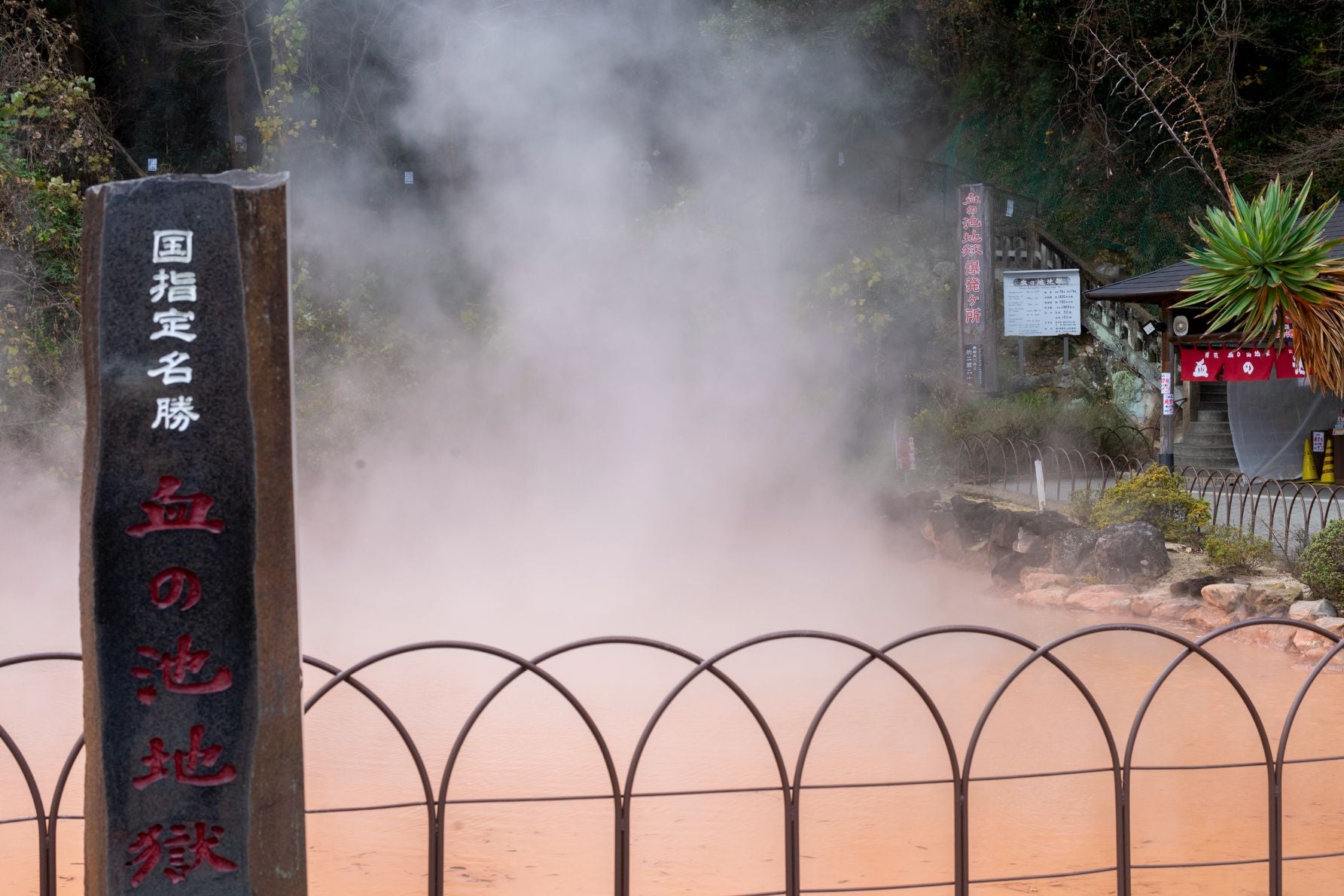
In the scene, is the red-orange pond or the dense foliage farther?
the dense foliage

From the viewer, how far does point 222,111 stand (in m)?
14.9

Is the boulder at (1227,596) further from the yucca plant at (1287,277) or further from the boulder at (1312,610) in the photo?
the yucca plant at (1287,277)

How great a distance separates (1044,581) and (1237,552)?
1267 mm

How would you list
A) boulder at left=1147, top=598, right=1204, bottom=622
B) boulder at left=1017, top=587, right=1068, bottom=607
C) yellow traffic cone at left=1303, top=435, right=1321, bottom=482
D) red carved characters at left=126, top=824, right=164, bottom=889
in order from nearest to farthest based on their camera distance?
red carved characters at left=126, top=824, right=164, bottom=889
boulder at left=1147, top=598, right=1204, bottom=622
boulder at left=1017, top=587, right=1068, bottom=607
yellow traffic cone at left=1303, top=435, right=1321, bottom=482

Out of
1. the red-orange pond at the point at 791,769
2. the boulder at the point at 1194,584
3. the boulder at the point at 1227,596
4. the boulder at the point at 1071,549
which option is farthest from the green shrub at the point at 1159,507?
the red-orange pond at the point at 791,769

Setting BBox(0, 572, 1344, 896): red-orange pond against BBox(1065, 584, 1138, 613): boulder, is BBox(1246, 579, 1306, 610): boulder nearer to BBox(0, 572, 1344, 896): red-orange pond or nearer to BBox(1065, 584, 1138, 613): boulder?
BBox(0, 572, 1344, 896): red-orange pond

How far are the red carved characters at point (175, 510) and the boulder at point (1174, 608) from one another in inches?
246

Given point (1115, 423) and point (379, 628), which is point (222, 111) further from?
point (1115, 423)

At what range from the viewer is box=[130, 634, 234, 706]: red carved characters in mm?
2154

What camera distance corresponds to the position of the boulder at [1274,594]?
6637 millimetres

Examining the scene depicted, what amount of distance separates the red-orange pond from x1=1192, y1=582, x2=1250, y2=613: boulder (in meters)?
0.38

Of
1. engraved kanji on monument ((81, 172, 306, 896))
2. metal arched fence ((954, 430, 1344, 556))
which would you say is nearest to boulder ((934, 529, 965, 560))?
metal arched fence ((954, 430, 1344, 556))

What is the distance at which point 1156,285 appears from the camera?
9.80 meters

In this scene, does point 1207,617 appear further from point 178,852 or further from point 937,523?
point 178,852
